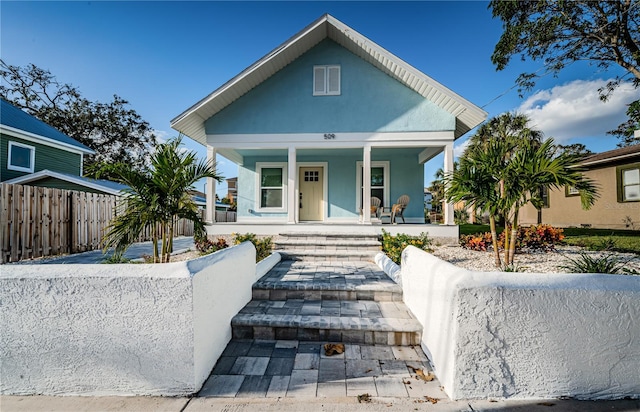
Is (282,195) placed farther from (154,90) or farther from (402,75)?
(154,90)

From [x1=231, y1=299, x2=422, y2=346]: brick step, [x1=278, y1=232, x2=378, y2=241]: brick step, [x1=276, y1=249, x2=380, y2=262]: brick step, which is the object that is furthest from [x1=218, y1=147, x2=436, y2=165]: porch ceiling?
[x1=231, y1=299, x2=422, y2=346]: brick step

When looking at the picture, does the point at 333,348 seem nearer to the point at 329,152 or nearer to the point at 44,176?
the point at 329,152

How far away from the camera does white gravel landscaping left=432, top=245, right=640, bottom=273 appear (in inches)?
183

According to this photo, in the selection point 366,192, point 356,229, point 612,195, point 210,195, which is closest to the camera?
point 356,229

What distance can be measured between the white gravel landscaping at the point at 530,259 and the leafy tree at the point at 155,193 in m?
4.71

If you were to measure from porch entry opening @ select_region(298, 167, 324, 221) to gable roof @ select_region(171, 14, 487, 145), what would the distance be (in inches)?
141

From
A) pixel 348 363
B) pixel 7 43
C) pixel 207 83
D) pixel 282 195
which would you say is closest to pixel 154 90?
pixel 207 83

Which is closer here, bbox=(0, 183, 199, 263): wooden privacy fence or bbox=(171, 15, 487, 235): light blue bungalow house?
bbox=(0, 183, 199, 263): wooden privacy fence

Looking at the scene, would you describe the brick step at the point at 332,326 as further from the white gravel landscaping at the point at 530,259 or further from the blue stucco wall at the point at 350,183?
the blue stucco wall at the point at 350,183

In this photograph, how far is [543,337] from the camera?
6.51ft

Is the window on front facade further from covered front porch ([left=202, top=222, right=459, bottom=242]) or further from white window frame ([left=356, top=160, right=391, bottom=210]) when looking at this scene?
white window frame ([left=356, top=160, right=391, bottom=210])

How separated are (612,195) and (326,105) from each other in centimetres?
1468

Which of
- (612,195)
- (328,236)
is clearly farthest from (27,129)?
(612,195)

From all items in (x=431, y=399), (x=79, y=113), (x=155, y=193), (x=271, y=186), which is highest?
(x=79, y=113)
